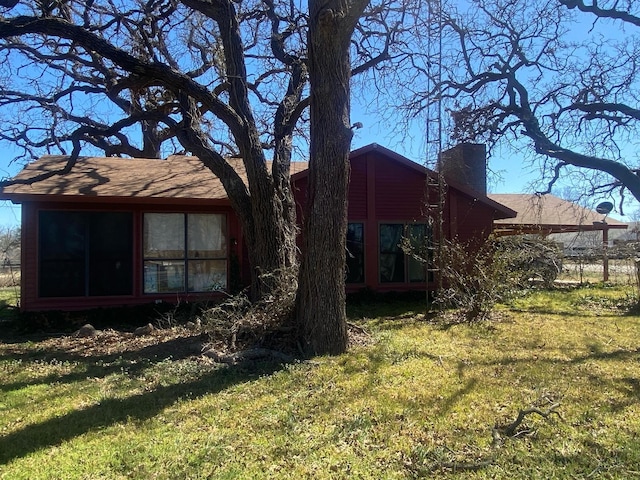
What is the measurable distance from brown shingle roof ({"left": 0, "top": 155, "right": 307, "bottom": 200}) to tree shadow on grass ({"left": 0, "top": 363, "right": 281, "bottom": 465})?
5.73 meters

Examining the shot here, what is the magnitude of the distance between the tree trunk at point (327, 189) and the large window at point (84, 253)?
19.6 ft

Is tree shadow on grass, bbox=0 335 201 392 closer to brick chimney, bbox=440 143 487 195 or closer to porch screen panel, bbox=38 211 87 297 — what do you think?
porch screen panel, bbox=38 211 87 297

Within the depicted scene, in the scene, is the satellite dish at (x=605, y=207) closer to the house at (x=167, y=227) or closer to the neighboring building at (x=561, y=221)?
the neighboring building at (x=561, y=221)

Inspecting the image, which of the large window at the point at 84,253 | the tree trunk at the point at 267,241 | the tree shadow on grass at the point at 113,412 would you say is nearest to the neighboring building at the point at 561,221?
the tree trunk at the point at 267,241

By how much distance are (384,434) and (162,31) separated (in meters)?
12.5

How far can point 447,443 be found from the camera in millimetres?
3729

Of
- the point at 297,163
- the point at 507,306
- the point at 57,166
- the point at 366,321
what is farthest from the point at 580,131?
the point at 57,166

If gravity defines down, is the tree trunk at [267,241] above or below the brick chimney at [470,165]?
below

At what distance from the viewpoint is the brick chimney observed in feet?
51.9

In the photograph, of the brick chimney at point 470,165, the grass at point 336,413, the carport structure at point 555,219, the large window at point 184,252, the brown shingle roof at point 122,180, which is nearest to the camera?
the grass at point 336,413

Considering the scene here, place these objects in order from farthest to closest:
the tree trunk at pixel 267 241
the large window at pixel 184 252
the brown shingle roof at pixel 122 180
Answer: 1. the large window at pixel 184 252
2. the brown shingle roof at pixel 122 180
3. the tree trunk at pixel 267 241

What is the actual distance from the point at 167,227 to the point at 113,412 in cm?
690

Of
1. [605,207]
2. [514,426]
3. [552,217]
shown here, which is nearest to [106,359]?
[514,426]

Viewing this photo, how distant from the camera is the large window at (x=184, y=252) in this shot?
428 inches
